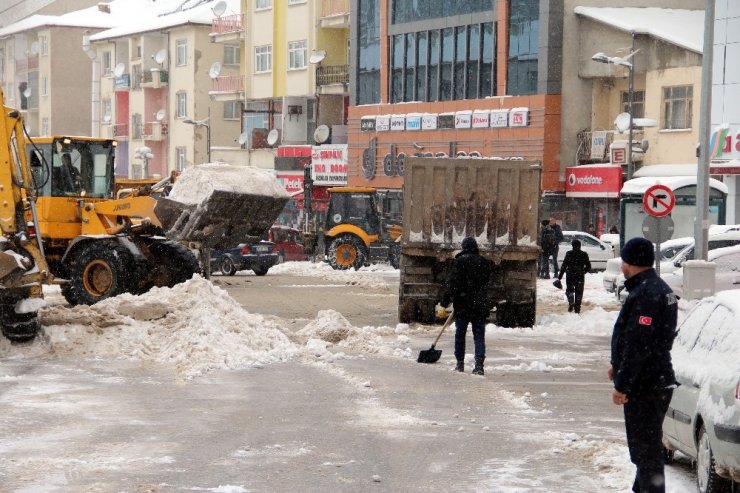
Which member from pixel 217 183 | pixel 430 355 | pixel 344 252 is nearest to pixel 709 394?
pixel 430 355

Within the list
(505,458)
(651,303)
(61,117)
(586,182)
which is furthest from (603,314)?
(61,117)

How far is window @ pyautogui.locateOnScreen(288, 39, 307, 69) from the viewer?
6594cm

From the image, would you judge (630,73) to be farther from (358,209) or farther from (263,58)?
(263,58)

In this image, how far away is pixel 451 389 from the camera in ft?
49.6

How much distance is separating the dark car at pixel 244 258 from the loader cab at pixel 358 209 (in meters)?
3.99

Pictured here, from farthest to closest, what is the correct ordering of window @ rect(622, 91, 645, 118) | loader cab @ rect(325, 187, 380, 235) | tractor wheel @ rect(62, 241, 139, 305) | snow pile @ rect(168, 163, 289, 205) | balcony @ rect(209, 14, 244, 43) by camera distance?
balcony @ rect(209, 14, 244, 43), window @ rect(622, 91, 645, 118), loader cab @ rect(325, 187, 380, 235), snow pile @ rect(168, 163, 289, 205), tractor wheel @ rect(62, 241, 139, 305)

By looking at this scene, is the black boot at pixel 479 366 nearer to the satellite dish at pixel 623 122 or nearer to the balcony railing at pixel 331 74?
the satellite dish at pixel 623 122

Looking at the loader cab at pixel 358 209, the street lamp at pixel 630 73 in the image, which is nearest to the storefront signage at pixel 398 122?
the street lamp at pixel 630 73

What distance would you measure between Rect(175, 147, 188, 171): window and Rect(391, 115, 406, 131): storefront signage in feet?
77.2

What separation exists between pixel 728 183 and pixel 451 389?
24994 millimetres

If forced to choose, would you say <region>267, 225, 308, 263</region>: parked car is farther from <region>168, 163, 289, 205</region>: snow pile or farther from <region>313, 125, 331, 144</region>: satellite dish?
<region>313, 125, 331, 144</region>: satellite dish

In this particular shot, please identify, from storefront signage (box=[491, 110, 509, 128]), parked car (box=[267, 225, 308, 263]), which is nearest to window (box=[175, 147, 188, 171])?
storefront signage (box=[491, 110, 509, 128])

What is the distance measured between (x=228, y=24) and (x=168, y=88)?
947cm

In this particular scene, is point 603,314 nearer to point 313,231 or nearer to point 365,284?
point 365,284
